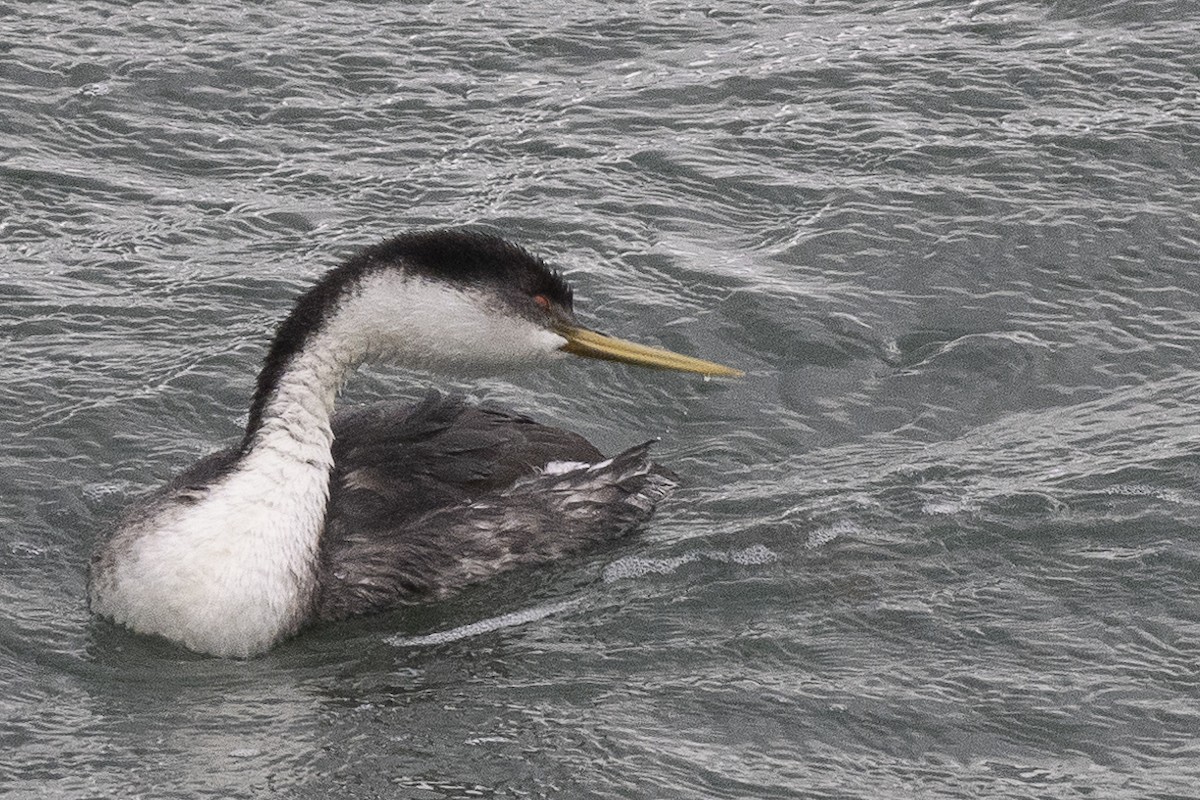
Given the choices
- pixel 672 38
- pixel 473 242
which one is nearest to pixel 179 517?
pixel 473 242

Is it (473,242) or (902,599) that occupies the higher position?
(473,242)

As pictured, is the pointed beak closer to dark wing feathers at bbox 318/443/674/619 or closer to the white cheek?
the white cheek

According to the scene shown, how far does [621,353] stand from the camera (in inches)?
331

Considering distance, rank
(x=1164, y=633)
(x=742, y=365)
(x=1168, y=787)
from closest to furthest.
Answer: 1. (x=1168, y=787)
2. (x=1164, y=633)
3. (x=742, y=365)

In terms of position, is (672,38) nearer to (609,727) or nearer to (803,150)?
(803,150)

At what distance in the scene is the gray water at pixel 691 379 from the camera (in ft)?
23.5

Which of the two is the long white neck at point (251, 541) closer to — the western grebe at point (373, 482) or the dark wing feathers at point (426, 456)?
the western grebe at point (373, 482)

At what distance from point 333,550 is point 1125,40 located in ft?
19.8

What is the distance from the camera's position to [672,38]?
40.5 ft

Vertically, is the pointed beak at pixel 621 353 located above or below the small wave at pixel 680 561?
above

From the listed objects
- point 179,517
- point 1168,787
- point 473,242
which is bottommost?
point 1168,787

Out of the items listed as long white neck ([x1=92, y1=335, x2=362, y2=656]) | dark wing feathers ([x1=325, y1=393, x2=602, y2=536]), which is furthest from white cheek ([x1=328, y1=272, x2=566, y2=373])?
dark wing feathers ([x1=325, y1=393, x2=602, y2=536])

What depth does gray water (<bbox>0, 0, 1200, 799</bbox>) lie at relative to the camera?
23.5 feet

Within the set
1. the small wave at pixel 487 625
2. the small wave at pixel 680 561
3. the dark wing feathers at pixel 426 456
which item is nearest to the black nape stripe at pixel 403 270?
the dark wing feathers at pixel 426 456
